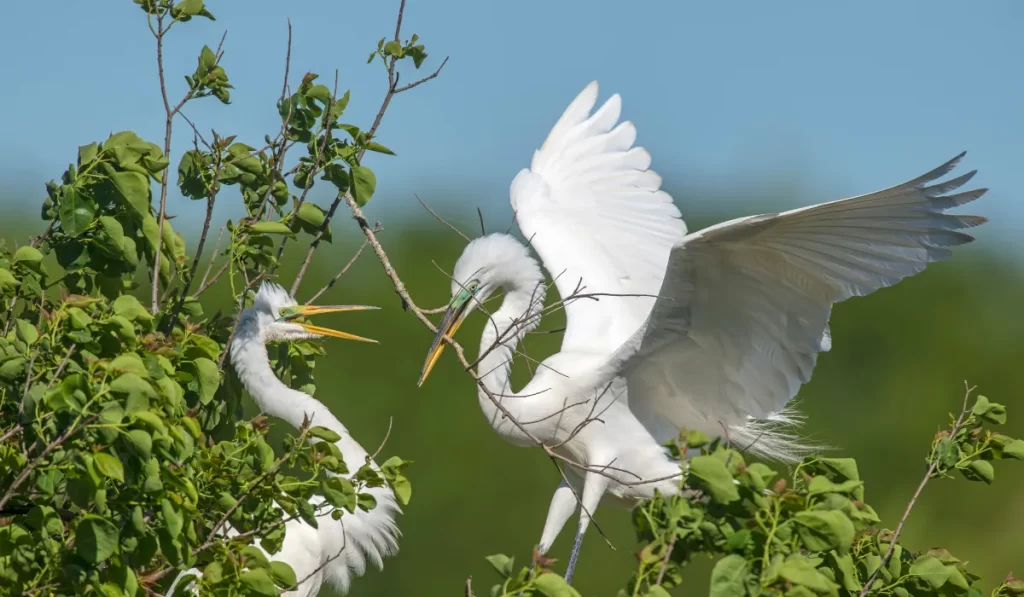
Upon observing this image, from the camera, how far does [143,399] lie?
194 centimetres

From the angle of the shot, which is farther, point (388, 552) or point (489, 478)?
point (489, 478)

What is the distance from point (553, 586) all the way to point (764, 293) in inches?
79.4

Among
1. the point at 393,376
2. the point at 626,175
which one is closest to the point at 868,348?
the point at 393,376

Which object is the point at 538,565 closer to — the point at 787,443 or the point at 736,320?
the point at 736,320

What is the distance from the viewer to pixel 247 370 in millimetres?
4316

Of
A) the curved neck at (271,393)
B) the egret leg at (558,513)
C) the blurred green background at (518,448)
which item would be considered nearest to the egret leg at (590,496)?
the egret leg at (558,513)

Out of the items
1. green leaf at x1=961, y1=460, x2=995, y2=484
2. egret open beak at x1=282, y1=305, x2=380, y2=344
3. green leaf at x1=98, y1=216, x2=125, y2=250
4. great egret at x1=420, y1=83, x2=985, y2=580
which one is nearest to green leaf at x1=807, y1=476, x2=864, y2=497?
green leaf at x1=961, y1=460, x2=995, y2=484

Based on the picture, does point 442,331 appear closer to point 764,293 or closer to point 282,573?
point 764,293

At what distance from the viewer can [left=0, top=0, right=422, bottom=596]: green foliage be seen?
2.03 meters

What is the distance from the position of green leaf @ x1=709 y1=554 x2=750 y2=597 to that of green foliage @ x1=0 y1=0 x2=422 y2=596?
743 millimetres

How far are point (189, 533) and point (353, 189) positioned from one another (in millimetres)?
1258

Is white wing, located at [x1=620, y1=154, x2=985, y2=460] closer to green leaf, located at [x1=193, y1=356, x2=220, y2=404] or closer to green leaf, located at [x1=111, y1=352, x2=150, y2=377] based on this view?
green leaf, located at [x1=193, y1=356, x2=220, y2=404]

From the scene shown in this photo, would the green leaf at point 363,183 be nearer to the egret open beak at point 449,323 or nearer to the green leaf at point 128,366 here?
the egret open beak at point 449,323

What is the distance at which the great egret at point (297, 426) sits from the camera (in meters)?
4.25
